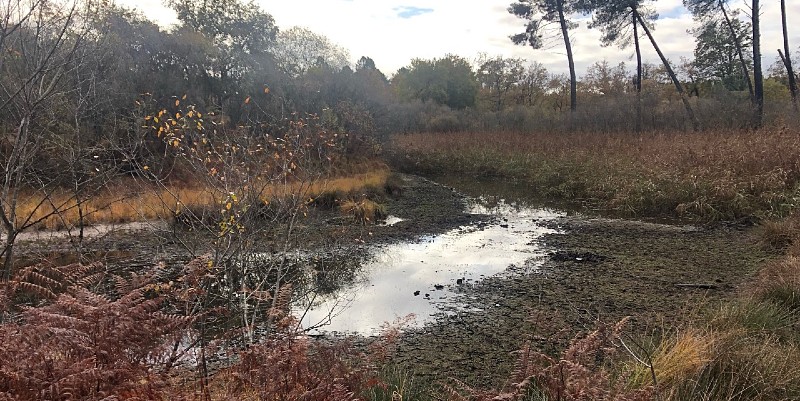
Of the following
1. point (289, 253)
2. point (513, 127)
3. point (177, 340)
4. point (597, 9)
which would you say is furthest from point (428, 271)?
point (597, 9)

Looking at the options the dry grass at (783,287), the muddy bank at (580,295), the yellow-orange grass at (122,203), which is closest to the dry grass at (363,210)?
the yellow-orange grass at (122,203)

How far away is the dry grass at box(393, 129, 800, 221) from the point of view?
1016 centimetres

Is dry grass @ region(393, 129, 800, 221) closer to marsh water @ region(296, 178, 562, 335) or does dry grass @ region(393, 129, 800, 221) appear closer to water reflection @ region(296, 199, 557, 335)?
marsh water @ region(296, 178, 562, 335)

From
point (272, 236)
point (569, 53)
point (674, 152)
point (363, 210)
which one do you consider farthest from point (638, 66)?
point (272, 236)

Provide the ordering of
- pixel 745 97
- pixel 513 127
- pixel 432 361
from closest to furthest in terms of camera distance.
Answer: pixel 432 361, pixel 745 97, pixel 513 127

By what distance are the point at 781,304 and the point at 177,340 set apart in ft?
17.1

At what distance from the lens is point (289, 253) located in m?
8.52

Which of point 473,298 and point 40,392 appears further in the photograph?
point 473,298

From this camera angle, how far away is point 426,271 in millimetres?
7578

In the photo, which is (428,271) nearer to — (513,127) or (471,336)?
(471,336)

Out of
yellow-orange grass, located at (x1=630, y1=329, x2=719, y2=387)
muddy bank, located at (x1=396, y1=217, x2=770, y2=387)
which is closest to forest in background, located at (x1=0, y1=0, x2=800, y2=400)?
yellow-orange grass, located at (x1=630, y1=329, x2=719, y2=387)

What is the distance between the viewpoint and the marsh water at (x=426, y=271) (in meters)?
5.79

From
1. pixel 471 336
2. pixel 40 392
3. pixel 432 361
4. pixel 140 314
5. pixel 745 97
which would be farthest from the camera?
pixel 745 97

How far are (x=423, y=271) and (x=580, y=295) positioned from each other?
2299mm
